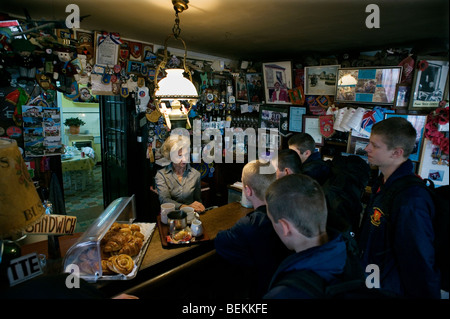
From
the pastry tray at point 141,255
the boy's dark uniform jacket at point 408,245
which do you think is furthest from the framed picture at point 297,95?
the pastry tray at point 141,255

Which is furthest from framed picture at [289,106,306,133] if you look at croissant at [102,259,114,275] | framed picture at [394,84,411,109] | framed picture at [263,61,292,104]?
croissant at [102,259,114,275]

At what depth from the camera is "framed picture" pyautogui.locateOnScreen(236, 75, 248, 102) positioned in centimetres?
538

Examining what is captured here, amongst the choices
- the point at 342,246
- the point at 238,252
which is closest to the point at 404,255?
the point at 342,246

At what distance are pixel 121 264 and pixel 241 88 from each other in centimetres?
447

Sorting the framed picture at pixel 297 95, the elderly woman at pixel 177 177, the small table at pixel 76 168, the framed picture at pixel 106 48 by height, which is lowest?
the small table at pixel 76 168

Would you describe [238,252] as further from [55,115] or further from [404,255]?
[55,115]

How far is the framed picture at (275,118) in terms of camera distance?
191 inches

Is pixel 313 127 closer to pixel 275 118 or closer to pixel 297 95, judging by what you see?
pixel 297 95

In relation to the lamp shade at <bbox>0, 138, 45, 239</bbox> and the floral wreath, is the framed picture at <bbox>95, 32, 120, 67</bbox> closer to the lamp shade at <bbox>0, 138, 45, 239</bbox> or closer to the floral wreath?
the lamp shade at <bbox>0, 138, 45, 239</bbox>

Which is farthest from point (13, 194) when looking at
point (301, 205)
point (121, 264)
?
point (301, 205)

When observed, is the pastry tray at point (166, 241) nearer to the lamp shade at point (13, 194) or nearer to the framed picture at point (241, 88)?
the lamp shade at point (13, 194)

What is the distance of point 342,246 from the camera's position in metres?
1.10

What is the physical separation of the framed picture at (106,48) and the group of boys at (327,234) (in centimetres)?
291
